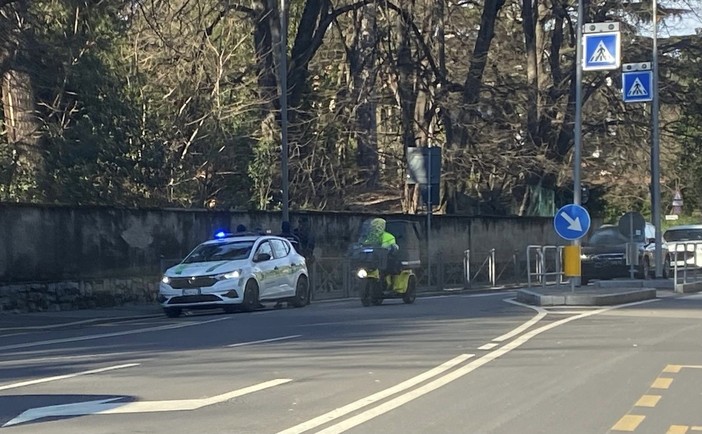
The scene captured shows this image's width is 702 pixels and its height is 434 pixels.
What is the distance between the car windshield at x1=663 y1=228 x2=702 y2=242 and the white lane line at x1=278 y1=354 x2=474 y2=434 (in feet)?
81.6

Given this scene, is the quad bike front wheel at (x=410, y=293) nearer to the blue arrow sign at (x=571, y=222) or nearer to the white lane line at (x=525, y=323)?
the white lane line at (x=525, y=323)

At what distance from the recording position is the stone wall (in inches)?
985

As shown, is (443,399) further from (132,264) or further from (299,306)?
(132,264)

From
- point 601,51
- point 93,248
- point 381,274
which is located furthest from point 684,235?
point 93,248

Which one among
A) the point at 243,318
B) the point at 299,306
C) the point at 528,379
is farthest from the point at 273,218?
the point at 528,379

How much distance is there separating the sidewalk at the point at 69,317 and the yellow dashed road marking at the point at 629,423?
1331 centimetres

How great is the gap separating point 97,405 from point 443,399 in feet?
10.0

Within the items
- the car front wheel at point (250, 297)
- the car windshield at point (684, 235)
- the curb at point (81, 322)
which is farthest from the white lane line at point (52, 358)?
the car windshield at point (684, 235)

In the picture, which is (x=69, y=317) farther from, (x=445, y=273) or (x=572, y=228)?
(x=445, y=273)

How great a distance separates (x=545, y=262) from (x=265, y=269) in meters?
11.8

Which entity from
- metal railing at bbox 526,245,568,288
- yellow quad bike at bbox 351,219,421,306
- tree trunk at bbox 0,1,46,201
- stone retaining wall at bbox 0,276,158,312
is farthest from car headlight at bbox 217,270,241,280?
metal railing at bbox 526,245,568,288

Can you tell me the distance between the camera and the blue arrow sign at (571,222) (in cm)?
2464

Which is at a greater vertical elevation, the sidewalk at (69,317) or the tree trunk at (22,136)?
the tree trunk at (22,136)

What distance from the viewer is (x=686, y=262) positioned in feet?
97.0
